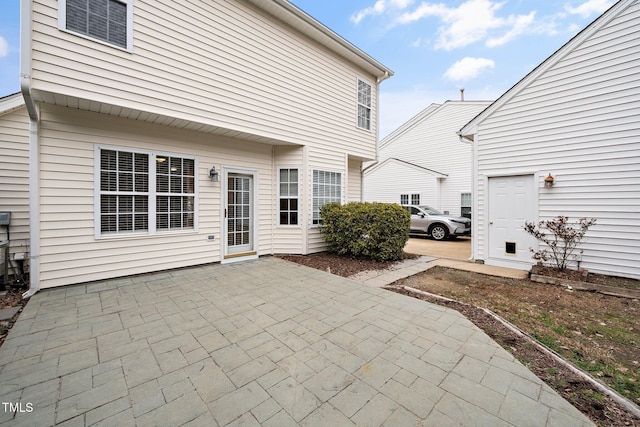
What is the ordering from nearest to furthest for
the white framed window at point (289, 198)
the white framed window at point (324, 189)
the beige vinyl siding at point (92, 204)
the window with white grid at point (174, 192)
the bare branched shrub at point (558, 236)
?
1. the beige vinyl siding at point (92, 204)
2. the window with white grid at point (174, 192)
3. the bare branched shrub at point (558, 236)
4. the white framed window at point (289, 198)
5. the white framed window at point (324, 189)

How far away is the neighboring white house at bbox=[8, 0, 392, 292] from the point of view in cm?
390

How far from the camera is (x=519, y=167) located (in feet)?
19.8

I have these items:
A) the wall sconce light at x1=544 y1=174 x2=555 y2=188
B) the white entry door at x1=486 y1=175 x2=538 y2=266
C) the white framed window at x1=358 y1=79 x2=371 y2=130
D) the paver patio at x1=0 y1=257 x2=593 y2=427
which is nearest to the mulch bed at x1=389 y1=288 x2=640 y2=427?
the paver patio at x1=0 y1=257 x2=593 y2=427

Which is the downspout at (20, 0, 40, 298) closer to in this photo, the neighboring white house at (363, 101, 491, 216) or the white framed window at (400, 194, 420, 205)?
the neighboring white house at (363, 101, 491, 216)

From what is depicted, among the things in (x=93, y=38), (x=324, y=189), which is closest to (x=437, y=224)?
(x=324, y=189)

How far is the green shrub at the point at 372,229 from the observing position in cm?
617

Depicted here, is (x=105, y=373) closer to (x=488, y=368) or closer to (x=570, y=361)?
(x=488, y=368)

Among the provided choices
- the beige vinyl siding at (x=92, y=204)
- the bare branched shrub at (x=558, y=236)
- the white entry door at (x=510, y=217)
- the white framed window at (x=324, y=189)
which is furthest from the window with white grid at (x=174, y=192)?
the bare branched shrub at (x=558, y=236)

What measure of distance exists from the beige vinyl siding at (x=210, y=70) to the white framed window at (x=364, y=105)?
2.66 ft

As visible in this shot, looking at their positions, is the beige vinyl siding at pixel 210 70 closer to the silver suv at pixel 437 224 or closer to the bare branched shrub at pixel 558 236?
the bare branched shrub at pixel 558 236

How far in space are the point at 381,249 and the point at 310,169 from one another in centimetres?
280

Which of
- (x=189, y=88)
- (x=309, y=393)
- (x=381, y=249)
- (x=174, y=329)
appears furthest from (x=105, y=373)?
(x=381, y=249)

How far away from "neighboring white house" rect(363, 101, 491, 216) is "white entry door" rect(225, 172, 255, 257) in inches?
326

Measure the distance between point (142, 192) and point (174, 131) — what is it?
1379mm
